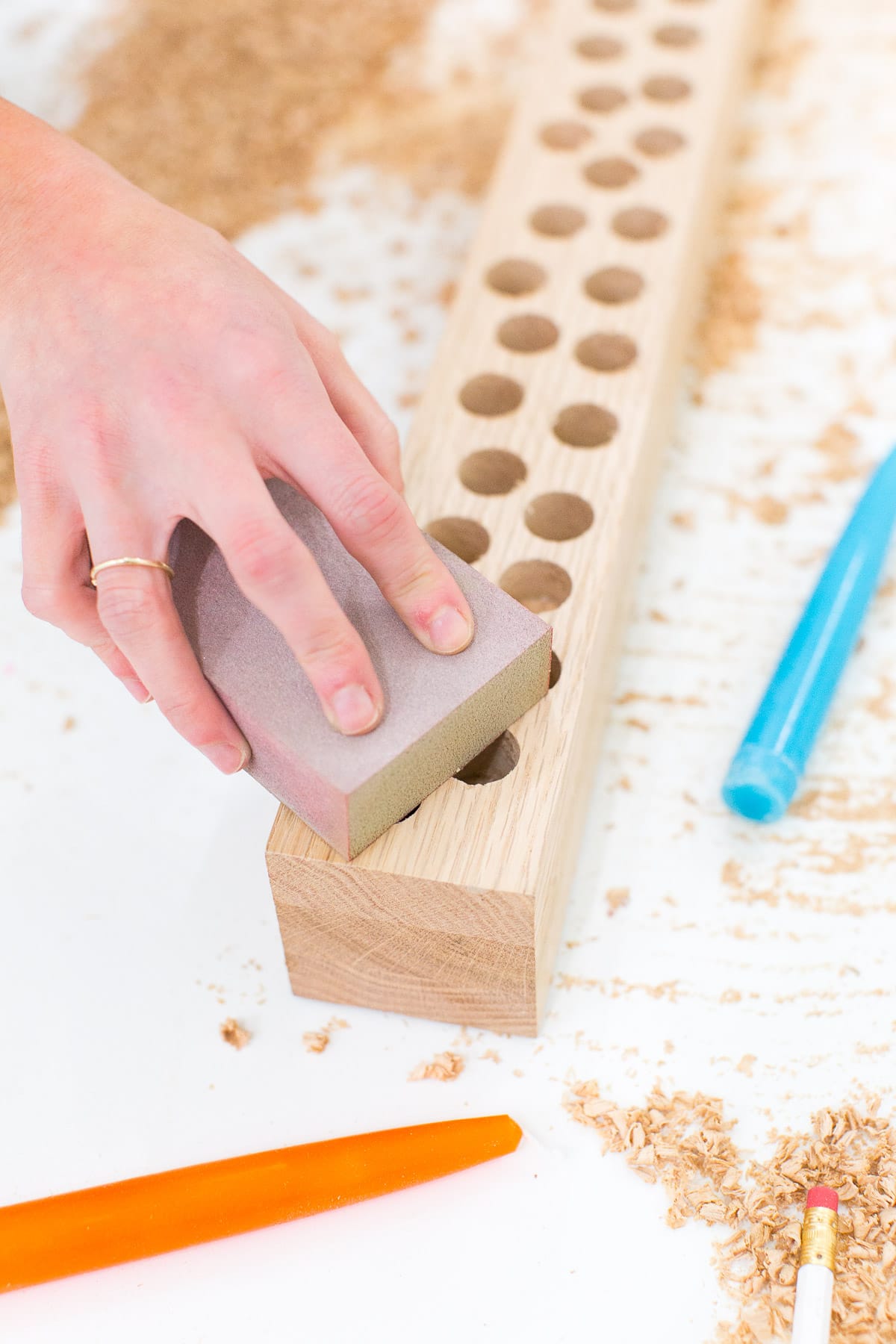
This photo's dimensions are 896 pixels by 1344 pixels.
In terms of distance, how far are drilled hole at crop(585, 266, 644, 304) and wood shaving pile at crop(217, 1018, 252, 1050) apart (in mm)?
534

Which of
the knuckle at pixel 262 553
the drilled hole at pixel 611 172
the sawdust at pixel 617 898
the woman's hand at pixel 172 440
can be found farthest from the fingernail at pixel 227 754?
the drilled hole at pixel 611 172

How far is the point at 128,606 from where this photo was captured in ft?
2.06

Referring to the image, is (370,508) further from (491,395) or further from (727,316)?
(727,316)

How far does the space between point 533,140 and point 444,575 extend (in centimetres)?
53

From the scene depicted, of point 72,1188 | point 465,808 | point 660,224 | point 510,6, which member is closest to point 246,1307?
point 72,1188

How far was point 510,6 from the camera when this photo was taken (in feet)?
4.32

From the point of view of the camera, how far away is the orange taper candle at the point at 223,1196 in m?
0.63

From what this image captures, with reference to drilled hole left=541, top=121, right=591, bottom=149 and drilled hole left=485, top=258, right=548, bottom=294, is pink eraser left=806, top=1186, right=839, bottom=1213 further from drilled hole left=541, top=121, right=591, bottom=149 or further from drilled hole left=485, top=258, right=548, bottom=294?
drilled hole left=541, top=121, right=591, bottom=149

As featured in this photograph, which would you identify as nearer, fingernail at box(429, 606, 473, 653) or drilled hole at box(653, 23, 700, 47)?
fingernail at box(429, 606, 473, 653)

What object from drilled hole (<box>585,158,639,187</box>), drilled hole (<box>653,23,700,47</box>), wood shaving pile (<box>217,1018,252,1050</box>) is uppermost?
drilled hole (<box>653,23,700,47</box>)

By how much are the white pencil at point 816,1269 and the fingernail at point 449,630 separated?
0.30 meters

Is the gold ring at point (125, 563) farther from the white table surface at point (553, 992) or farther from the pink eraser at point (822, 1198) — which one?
the pink eraser at point (822, 1198)

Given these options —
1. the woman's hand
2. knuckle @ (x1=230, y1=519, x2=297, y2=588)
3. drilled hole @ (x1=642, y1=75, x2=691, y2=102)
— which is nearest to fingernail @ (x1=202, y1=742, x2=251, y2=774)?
the woman's hand

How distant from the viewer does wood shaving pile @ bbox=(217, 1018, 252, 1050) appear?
711 mm
